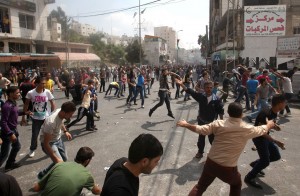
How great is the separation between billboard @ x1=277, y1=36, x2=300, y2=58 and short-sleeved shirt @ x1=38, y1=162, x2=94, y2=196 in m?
16.5

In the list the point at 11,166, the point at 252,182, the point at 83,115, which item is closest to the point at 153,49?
the point at 83,115

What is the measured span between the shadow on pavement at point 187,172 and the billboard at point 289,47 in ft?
44.0

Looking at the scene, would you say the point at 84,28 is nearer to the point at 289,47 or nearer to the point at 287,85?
the point at 289,47

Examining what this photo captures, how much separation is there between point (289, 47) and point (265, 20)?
931 centimetres

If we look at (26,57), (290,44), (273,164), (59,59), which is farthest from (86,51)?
(273,164)

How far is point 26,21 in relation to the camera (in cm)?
3028

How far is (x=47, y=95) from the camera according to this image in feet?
19.7

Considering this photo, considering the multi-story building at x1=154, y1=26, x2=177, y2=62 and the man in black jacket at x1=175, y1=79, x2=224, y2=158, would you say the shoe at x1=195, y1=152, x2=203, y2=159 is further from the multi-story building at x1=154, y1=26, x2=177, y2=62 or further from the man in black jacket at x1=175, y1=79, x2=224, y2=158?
the multi-story building at x1=154, y1=26, x2=177, y2=62

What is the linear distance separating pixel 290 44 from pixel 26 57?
21605mm

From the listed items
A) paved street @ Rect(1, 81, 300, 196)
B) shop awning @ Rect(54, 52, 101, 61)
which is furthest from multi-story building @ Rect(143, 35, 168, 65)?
paved street @ Rect(1, 81, 300, 196)

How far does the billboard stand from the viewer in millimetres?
15844

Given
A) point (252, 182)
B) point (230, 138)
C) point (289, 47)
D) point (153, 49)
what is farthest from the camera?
point (153, 49)

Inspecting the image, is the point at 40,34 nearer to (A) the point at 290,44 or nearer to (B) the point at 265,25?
(B) the point at 265,25

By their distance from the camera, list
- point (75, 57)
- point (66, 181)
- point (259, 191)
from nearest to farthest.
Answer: point (66, 181) → point (259, 191) → point (75, 57)
